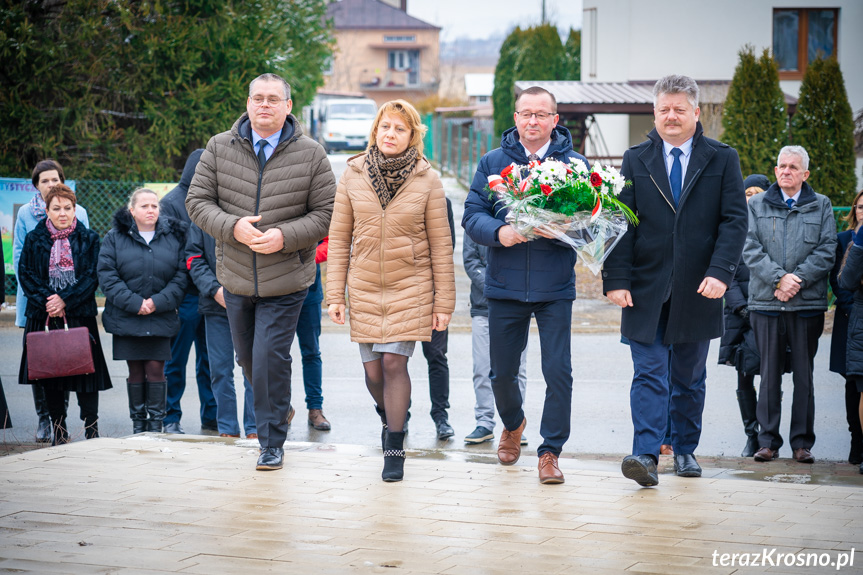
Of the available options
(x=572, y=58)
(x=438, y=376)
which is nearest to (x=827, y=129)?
(x=438, y=376)

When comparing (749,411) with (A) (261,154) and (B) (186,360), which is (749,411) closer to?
(A) (261,154)

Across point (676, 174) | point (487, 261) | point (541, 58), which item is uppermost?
point (541, 58)

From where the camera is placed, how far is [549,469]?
5.62 meters

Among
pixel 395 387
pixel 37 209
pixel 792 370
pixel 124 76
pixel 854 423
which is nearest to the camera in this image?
pixel 395 387

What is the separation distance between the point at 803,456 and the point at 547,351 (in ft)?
8.43

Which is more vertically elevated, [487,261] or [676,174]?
[676,174]

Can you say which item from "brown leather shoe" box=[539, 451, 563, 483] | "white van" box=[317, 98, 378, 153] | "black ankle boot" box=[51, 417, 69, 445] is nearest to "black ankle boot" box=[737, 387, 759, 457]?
"brown leather shoe" box=[539, 451, 563, 483]

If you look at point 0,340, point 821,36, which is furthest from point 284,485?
point 821,36

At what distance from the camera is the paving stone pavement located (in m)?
4.22

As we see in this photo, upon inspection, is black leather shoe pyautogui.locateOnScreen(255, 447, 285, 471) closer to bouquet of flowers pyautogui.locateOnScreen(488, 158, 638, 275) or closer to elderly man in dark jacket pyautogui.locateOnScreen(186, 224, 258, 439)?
elderly man in dark jacket pyautogui.locateOnScreen(186, 224, 258, 439)

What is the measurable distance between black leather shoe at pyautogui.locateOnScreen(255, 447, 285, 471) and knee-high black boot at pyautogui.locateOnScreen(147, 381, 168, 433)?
80.6 inches

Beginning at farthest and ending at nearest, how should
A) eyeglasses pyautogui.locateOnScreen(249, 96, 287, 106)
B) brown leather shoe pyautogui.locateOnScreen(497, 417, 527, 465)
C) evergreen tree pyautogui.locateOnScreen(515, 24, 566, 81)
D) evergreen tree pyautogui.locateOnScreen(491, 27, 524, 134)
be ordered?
1. evergreen tree pyautogui.locateOnScreen(491, 27, 524, 134)
2. evergreen tree pyautogui.locateOnScreen(515, 24, 566, 81)
3. brown leather shoe pyautogui.locateOnScreen(497, 417, 527, 465)
4. eyeglasses pyautogui.locateOnScreen(249, 96, 287, 106)

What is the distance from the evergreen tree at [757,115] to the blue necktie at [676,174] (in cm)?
1307

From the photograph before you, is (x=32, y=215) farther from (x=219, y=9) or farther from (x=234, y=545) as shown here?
(x=219, y=9)
